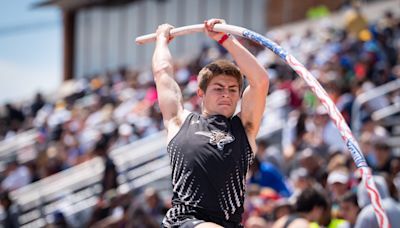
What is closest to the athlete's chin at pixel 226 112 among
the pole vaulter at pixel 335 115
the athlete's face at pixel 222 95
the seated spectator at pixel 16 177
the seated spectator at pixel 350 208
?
the athlete's face at pixel 222 95

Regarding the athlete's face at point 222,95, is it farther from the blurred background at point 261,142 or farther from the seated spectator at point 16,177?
the seated spectator at point 16,177

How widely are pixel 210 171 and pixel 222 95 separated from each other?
0.61 m

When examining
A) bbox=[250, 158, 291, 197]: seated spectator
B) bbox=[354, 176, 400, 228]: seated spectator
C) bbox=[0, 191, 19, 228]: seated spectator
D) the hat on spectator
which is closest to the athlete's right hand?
bbox=[354, 176, 400, 228]: seated spectator

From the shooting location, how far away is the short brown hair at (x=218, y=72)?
7098mm

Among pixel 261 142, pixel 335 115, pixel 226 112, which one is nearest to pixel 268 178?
pixel 261 142

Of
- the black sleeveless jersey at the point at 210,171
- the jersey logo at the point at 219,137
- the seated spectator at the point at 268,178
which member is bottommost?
the seated spectator at the point at 268,178

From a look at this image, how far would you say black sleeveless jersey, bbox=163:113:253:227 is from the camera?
267 inches

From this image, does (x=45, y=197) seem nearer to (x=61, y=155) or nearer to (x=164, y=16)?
(x=61, y=155)

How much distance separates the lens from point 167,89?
748 cm

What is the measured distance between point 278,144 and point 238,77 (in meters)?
9.27

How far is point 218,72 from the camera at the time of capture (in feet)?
23.3

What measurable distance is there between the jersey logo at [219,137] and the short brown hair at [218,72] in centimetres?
38

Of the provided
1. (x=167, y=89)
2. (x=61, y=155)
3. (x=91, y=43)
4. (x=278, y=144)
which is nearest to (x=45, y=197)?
(x=61, y=155)

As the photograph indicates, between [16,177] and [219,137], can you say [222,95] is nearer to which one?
[219,137]
